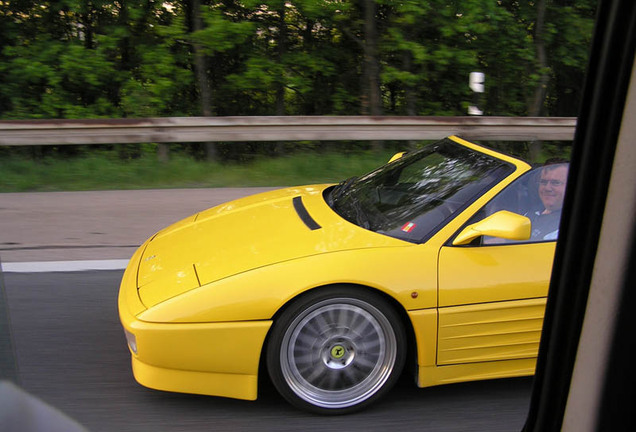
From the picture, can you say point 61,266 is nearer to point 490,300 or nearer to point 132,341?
point 132,341

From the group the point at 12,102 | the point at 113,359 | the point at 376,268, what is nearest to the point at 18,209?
the point at 113,359

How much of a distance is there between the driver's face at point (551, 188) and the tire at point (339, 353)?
1192 millimetres

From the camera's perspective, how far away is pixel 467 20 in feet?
39.8

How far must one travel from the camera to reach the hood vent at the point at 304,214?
3.71 m

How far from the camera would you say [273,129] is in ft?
A: 28.4

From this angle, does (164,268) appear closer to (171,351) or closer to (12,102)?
(171,351)

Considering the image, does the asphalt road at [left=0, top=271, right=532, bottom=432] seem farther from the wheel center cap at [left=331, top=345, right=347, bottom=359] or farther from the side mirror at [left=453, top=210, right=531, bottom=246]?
the side mirror at [left=453, top=210, right=531, bottom=246]

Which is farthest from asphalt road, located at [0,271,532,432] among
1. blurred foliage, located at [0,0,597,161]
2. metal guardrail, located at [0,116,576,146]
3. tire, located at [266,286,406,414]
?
blurred foliage, located at [0,0,597,161]

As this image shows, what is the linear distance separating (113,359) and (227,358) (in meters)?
1.09

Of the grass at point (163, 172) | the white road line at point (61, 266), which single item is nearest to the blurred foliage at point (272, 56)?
the grass at point (163, 172)

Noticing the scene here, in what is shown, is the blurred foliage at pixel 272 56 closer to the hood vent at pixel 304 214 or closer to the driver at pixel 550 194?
the hood vent at pixel 304 214

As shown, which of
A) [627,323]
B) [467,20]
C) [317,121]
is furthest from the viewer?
[467,20]

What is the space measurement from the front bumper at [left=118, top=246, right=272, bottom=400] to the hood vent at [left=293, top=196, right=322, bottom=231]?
793mm

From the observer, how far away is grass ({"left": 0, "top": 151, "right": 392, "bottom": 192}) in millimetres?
7965
